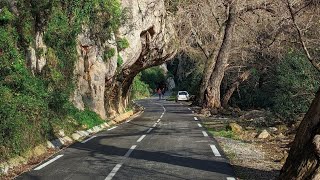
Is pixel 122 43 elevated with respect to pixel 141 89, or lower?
elevated

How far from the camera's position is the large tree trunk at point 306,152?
6312 mm

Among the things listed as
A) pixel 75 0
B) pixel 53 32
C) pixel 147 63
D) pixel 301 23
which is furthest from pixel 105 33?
pixel 301 23

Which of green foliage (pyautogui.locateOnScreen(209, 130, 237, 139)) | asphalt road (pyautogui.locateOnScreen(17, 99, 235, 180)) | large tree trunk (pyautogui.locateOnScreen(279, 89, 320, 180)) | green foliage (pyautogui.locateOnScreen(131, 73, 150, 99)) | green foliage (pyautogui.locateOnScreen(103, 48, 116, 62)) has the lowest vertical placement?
green foliage (pyautogui.locateOnScreen(209, 130, 237, 139))

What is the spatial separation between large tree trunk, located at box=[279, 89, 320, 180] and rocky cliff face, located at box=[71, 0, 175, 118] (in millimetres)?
15320

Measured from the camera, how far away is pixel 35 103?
1247 cm

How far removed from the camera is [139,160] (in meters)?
10.9

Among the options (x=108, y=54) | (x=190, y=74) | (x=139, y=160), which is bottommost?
(x=139, y=160)

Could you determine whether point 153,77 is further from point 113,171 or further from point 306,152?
point 306,152

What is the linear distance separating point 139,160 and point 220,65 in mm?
22065

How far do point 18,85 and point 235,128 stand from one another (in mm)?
9696

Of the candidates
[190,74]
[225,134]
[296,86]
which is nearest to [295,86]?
[296,86]

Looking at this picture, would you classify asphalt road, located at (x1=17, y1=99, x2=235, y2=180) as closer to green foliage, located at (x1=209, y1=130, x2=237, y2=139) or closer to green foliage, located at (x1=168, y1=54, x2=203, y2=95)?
green foliage, located at (x1=209, y1=130, x2=237, y2=139)

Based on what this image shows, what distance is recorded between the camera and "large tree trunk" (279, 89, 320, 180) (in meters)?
6.31

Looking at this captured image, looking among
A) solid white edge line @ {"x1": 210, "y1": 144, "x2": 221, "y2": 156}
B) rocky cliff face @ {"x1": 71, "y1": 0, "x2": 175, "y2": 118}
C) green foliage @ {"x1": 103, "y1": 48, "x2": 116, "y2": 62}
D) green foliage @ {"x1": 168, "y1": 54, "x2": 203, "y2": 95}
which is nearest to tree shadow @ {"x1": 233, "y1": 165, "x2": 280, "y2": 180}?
solid white edge line @ {"x1": 210, "y1": 144, "x2": 221, "y2": 156}
